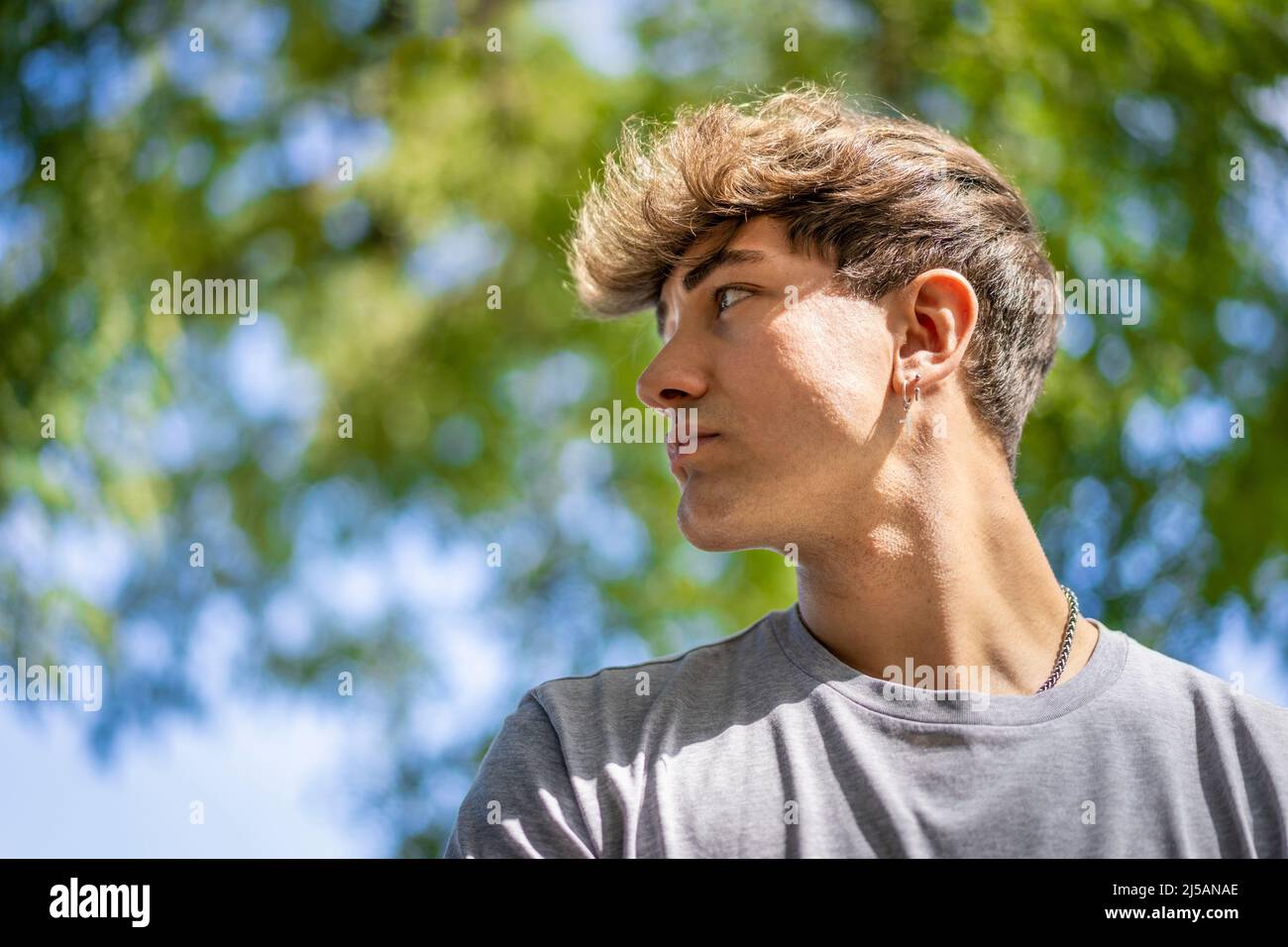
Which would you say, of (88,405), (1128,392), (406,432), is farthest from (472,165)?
(1128,392)

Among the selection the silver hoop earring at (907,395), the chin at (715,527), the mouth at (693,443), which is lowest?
the chin at (715,527)

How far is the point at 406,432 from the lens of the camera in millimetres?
3475

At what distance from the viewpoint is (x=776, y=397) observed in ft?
4.06

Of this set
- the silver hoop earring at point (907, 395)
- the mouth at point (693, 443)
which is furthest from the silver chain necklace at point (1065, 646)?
the mouth at point (693, 443)

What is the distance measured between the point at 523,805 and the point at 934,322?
67cm

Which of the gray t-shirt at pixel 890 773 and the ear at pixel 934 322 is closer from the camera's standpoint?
the gray t-shirt at pixel 890 773

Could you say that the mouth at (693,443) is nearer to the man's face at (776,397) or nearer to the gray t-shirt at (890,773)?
the man's face at (776,397)

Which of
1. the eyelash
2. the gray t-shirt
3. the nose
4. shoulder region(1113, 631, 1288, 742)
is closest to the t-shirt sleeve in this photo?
the gray t-shirt

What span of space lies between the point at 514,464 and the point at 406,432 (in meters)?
0.32

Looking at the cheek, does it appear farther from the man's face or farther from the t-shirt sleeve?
the t-shirt sleeve

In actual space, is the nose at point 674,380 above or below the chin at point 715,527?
above

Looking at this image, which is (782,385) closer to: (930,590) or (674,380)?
(674,380)

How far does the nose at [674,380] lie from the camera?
126 centimetres
